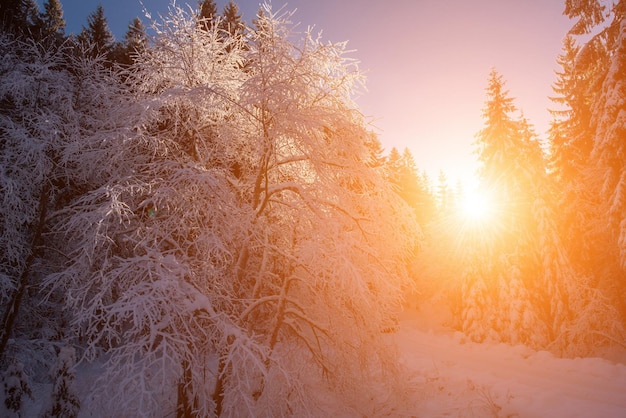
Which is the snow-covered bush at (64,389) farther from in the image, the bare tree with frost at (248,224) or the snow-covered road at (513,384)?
the snow-covered road at (513,384)

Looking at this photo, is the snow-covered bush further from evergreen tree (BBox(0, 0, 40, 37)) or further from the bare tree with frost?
evergreen tree (BBox(0, 0, 40, 37))

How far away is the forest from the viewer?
546 centimetres

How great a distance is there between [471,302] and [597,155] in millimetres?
8507

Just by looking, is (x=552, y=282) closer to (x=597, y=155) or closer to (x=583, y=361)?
(x=583, y=361)

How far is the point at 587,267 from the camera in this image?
49.5 ft

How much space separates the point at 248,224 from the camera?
6180 millimetres

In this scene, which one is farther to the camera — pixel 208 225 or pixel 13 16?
pixel 13 16

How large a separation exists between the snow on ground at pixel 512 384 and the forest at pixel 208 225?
2.11 m

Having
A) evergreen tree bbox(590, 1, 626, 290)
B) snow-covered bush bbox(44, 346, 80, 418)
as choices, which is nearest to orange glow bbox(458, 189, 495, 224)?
evergreen tree bbox(590, 1, 626, 290)

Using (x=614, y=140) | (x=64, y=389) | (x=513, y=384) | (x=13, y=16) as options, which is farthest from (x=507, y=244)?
(x=13, y=16)

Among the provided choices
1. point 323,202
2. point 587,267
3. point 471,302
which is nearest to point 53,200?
point 323,202

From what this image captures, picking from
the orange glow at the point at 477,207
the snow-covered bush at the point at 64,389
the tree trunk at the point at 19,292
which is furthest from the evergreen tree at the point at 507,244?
the tree trunk at the point at 19,292

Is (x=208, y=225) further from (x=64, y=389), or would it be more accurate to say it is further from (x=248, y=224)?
(x=64, y=389)

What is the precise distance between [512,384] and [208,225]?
35.1 feet
